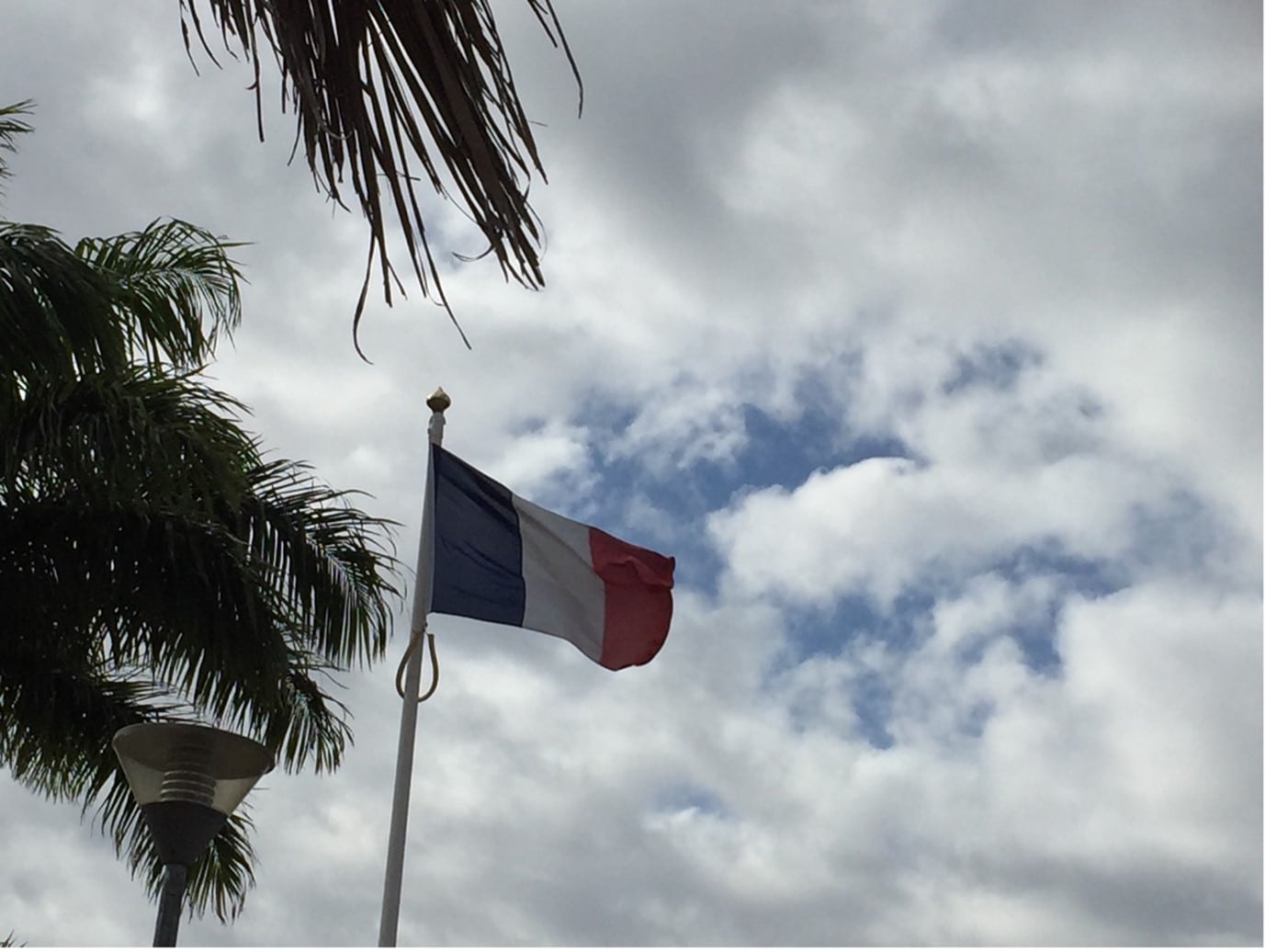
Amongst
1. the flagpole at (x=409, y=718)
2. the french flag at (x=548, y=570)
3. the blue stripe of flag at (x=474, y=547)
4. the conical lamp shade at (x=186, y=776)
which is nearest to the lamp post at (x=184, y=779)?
the conical lamp shade at (x=186, y=776)

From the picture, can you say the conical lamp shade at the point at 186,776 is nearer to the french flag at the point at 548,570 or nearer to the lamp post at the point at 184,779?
the lamp post at the point at 184,779

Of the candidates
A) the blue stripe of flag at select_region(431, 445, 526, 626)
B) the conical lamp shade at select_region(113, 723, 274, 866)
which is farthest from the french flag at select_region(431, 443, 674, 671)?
the conical lamp shade at select_region(113, 723, 274, 866)

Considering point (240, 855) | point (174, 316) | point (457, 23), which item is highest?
point (174, 316)

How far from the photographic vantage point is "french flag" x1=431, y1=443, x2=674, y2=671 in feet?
28.2

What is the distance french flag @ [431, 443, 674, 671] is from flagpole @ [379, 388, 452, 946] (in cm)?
9

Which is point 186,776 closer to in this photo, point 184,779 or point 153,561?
point 184,779

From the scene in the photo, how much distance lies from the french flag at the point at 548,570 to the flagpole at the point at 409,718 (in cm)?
9

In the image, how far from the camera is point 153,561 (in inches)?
336

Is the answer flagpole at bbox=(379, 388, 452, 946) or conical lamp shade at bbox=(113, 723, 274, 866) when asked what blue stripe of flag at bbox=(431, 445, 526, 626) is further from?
conical lamp shade at bbox=(113, 723, 274, 866)

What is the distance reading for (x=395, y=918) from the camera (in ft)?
23.2

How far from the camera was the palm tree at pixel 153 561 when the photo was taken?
8.20 m

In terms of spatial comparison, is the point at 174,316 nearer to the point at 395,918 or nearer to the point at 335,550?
the point at 335,550

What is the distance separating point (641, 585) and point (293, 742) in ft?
7.35

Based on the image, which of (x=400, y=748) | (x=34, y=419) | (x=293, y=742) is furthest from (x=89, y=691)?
(x=400, y=748)
